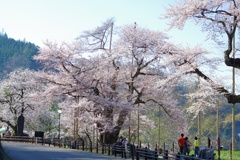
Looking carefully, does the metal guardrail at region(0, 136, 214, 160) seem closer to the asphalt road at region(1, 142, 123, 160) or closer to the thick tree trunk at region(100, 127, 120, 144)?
the asphalt road at region(1, 142, 123, 160)

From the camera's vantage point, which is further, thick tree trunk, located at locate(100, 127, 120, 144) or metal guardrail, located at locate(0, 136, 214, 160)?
thick tree trunk, located at locate(100, 127, 120, 144)

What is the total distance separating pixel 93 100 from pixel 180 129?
10006 millimetres

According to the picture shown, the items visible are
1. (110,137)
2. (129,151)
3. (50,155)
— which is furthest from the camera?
(110,137)

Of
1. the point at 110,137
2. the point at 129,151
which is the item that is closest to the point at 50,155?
the point at 129,151

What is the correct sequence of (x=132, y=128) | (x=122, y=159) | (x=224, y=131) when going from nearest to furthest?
(x=122, y=159)
(x=132, y=128)
(x=224, y=131)

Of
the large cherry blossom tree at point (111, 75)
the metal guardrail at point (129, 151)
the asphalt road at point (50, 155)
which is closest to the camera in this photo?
the metal guardrail at point (129, 151)

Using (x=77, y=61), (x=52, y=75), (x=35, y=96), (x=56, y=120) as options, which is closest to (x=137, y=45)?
(x=77, y=61)

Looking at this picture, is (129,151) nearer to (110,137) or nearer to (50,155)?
(50,155)

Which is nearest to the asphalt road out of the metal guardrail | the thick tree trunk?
the metal guardrail

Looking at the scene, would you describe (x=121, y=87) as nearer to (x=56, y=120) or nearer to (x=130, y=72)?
(x=130, y=72)

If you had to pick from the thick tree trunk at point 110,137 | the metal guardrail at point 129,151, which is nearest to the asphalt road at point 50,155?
the metal guardrail at point 129,151

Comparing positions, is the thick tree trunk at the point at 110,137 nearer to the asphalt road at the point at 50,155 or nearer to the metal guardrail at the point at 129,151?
the metal guardrail at the point at 129,151

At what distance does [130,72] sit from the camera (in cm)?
3962

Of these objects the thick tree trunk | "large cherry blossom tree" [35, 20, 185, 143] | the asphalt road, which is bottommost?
the asphalt road
